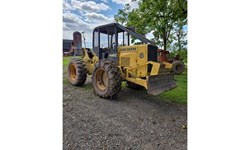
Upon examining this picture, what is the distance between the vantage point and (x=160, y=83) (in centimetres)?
153

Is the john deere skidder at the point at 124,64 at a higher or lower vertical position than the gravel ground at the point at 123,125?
higher

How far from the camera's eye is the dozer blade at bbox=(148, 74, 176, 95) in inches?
56.6

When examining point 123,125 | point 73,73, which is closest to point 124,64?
point 123,125

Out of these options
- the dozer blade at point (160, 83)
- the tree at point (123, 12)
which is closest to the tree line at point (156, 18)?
the tree at point (123, 12)

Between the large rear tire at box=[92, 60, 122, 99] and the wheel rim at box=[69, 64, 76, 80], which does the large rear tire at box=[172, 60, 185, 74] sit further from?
the wheel rim at box=[69, 64, 76, 80]

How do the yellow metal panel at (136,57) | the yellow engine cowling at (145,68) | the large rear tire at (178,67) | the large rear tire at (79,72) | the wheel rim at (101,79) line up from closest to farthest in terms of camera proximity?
the large rear tire at (178,67)
the yellow engine cowling at (145,68)
the yellow metal panel at (136,57)
the wheel rim at (101,79)
the large rear tire at (79,72)

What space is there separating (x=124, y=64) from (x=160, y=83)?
0.47 metres

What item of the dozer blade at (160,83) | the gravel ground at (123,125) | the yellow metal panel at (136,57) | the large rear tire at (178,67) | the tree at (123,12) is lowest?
the gravel ground at (123,125)

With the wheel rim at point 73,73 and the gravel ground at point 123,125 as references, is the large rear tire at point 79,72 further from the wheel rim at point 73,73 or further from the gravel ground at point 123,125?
the gravel ground at point 123,125

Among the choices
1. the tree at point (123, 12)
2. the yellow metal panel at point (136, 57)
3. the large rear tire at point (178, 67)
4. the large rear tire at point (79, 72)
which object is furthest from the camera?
the large rear tire at point (79, 72)

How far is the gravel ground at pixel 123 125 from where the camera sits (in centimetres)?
91

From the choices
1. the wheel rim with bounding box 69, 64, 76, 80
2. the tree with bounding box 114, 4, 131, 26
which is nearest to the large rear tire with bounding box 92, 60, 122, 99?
the tree with bounding box 114, 4, 131, 26
